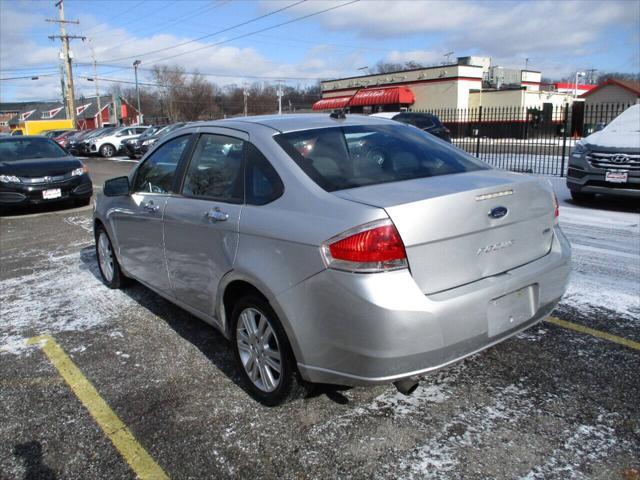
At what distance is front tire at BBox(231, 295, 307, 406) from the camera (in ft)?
9.68

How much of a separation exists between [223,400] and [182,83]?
261 ft

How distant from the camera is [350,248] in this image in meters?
2.55

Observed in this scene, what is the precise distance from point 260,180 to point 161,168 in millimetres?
1486

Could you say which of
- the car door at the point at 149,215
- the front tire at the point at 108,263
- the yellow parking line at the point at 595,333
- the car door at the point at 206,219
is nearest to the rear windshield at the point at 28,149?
the front tire at the point at 108,263

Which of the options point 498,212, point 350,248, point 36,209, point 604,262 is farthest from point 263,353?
point 36,209

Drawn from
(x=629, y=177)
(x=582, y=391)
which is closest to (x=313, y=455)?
(x=582, y=391)

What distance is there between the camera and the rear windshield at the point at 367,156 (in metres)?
3.05

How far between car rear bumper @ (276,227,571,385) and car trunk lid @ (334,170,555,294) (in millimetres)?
90

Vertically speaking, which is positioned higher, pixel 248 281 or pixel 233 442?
pixel 248 281

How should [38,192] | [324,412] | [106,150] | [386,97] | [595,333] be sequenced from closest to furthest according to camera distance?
[324,412], [595,333], [38,192], [106,150], [386,97]

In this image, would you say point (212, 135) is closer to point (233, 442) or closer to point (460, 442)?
point (233, 442)

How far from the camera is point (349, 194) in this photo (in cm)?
280

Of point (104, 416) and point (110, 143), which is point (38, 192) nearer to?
point (104, 416)

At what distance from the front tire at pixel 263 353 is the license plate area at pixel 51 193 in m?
8.69
